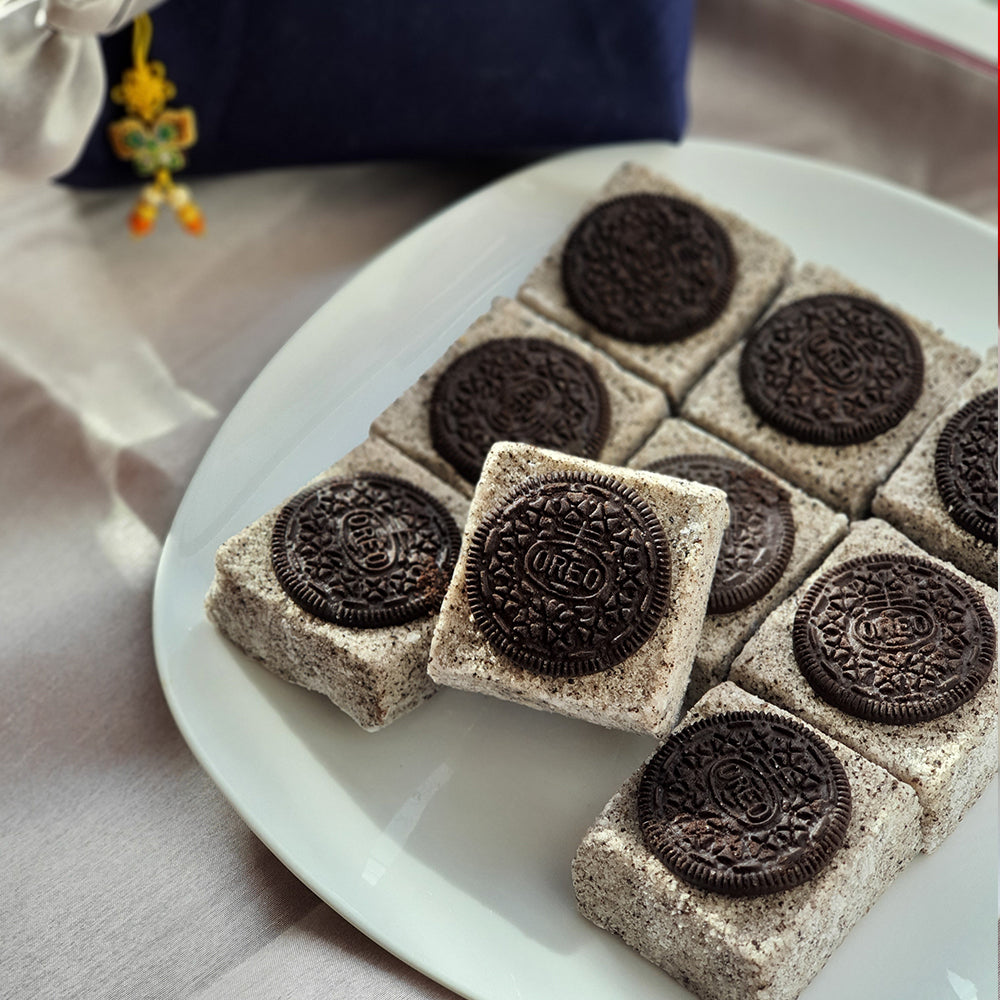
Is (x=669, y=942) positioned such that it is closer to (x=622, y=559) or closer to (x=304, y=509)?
(x=622, y=559)

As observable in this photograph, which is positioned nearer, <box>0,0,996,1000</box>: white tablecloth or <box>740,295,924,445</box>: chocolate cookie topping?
<box>0,0,996,1000</box>: white tablecloth

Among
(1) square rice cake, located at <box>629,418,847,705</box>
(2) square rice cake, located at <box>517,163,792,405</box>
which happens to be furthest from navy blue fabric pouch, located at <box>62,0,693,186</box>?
(1) square rice cake, located at <box>629,418,847,705</box>

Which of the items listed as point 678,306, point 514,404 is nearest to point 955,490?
point 678,306

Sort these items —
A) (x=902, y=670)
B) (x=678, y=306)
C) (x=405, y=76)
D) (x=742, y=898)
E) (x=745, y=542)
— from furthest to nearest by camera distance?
(x=405, y=76) → (x=678, y=306) → (x=745, y=542) → (x=902, y=670) → (x=742, y=898)

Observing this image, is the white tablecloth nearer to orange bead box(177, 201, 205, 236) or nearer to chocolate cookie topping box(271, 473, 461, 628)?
orange bead box(177, 201, 205, 236)

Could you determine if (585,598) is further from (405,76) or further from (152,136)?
(152,136)

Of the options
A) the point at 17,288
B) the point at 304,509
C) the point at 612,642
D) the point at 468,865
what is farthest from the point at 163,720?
the point at 17,288
